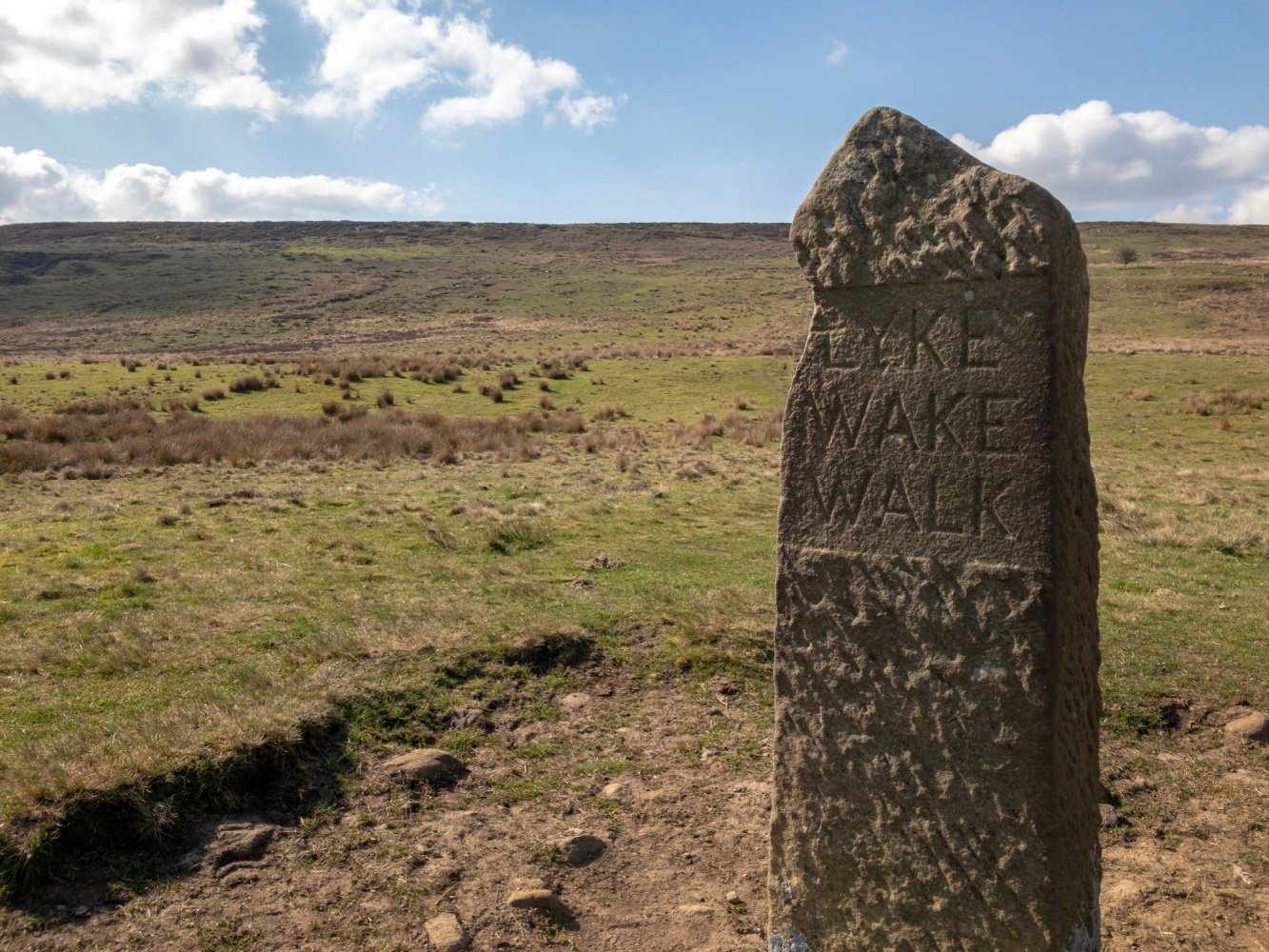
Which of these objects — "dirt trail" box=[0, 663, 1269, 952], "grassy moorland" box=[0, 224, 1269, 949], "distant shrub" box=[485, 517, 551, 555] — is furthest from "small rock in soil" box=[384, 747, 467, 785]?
"distant shrub" box=[485, 517, 551, 555]

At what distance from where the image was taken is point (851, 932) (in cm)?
430

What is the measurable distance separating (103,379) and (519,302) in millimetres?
59750

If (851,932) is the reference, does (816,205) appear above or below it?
above

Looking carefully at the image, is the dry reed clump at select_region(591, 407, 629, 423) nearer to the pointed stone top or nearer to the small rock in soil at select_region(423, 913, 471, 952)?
the small rock in soil at select_region(423, 913, 471, 952)

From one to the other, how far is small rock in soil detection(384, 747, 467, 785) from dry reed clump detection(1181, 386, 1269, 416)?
25.8 metres

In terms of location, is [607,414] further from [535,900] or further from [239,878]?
[535,900]

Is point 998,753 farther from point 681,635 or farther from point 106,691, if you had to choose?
point 106,691

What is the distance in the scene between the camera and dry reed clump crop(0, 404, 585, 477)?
20359mm

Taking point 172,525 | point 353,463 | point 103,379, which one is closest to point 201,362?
point 103,379

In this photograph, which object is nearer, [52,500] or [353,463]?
[52,500]

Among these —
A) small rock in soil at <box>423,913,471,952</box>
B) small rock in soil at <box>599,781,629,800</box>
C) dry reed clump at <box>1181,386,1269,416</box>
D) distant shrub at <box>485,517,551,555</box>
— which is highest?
dry reed clump at <box>1181,386,1269,416</box>

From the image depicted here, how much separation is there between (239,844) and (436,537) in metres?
7.43

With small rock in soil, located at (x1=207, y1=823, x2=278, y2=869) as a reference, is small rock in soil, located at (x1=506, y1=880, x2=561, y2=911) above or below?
below

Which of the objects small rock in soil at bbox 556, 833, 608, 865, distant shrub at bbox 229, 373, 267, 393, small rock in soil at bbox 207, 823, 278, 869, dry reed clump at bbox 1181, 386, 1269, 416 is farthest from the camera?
distant shrub at bbox 229, 373, 267, 393
